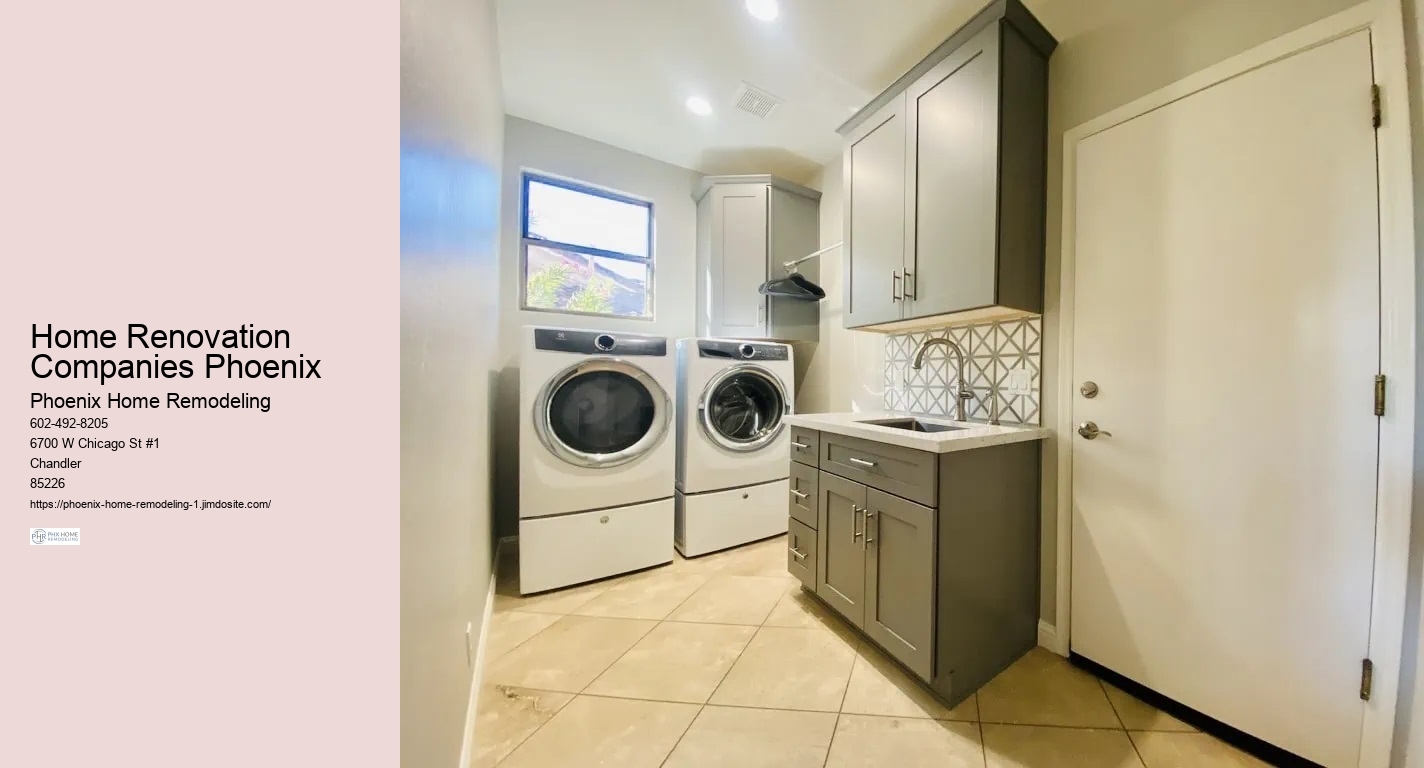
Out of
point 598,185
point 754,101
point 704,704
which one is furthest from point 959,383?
point 598,185

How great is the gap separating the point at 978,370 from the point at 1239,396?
0.67 meters

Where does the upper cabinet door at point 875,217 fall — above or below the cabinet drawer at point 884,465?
above

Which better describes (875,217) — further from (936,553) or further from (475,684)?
(475,684)

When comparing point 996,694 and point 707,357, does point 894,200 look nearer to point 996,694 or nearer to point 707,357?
point 707,357

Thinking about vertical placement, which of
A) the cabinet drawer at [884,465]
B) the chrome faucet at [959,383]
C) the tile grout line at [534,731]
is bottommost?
the tile grout line at [534,731]

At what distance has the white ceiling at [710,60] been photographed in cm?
154

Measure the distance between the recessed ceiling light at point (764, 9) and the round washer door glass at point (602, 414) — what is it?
1508 mm

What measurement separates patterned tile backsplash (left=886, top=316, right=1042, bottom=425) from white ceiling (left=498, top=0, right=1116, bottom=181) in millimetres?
1062

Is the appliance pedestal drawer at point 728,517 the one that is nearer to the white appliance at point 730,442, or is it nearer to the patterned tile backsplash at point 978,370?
the white appliance at point 730,442

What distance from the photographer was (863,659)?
1.37 metres

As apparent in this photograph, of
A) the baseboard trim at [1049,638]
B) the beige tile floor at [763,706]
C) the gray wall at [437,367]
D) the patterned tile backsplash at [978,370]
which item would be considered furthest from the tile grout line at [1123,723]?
the gray wall at [437,367]

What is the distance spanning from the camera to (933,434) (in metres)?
1.30

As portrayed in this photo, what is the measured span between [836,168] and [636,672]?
2.84 metres
